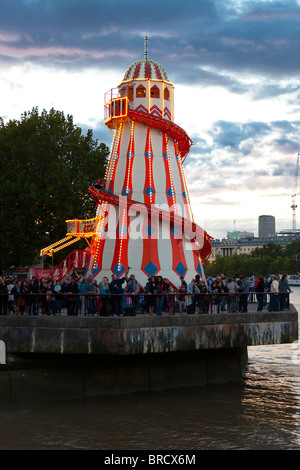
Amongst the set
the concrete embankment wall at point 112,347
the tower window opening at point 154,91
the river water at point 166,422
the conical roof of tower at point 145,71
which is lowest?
the river water at point 166,422

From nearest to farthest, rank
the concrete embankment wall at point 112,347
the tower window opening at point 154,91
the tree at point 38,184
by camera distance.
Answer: the concrete embankment wall at point 112,347, the tower window opening at point 154,91, the tree at point 38,184

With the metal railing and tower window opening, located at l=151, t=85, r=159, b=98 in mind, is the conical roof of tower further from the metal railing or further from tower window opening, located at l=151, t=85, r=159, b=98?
the metal railing

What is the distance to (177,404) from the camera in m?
20.9

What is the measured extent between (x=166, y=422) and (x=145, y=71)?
1955cm

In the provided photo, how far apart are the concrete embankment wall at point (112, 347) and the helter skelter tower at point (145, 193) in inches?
308

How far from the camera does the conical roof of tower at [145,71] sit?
107ft

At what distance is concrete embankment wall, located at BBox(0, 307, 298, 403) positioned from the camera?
19672mm

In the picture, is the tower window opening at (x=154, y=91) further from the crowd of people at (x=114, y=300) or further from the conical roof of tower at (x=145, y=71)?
the crowd of people at (x=114, y=300)

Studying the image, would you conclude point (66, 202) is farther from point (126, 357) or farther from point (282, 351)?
point (126, 357)

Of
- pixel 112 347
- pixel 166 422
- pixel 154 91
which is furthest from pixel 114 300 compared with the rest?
pixel 154 91

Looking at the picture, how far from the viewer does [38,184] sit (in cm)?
4194

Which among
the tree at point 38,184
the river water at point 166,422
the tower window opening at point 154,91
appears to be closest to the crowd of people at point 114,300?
the river water at point 166,422

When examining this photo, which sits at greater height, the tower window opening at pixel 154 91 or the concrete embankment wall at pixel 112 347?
the tower window opening at pixel 154 91

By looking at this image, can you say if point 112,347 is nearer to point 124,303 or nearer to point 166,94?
point 124,303
